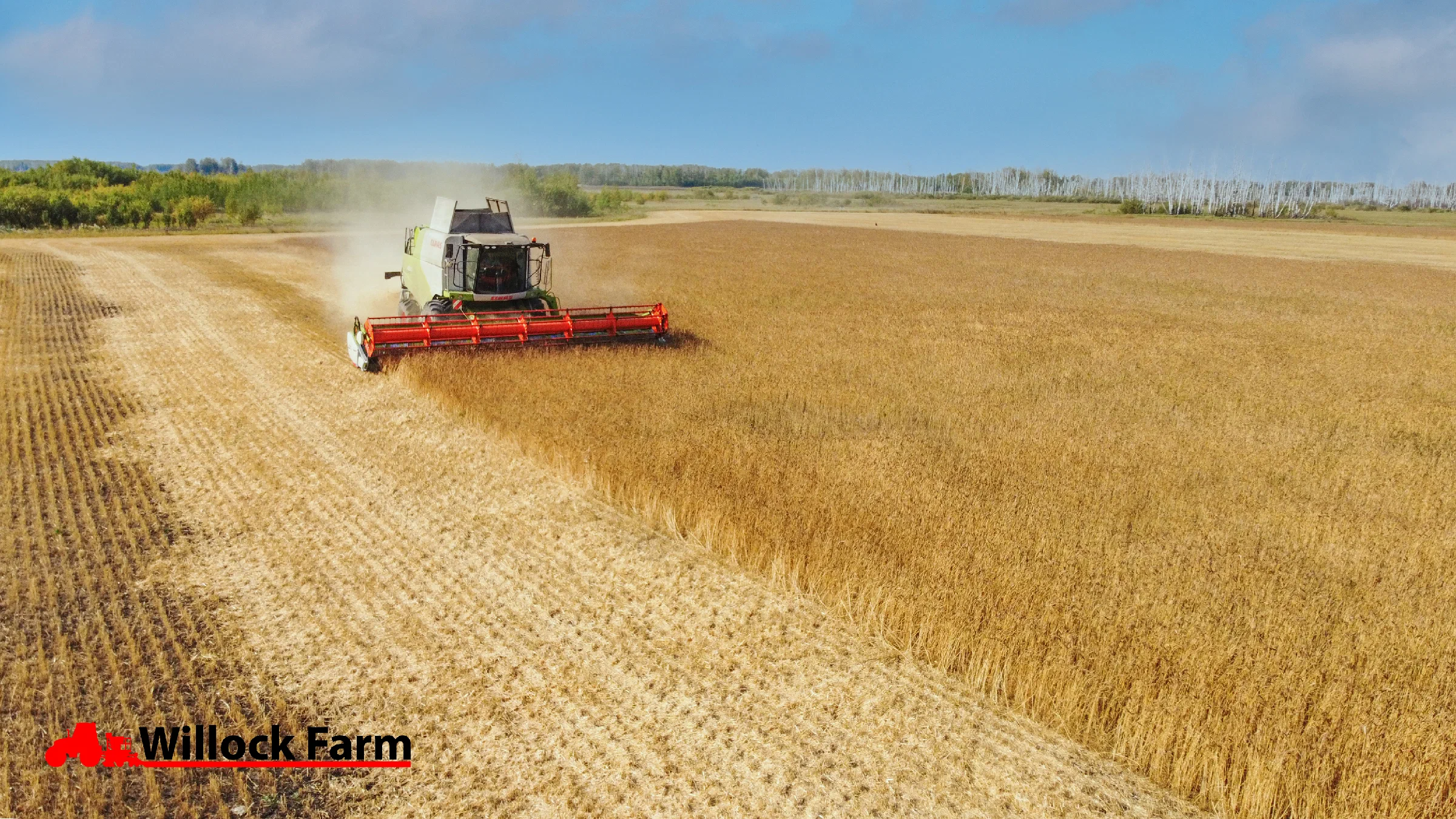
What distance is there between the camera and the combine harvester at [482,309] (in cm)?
1313

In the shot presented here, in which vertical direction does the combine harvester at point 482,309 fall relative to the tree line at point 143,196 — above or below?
below

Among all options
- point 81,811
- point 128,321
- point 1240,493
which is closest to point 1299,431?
point 1240,493

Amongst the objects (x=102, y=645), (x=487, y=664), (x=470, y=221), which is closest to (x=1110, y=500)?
(x=487, y=664)

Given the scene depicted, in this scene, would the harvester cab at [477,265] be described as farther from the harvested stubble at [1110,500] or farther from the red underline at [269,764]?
the red underline at [269,764]

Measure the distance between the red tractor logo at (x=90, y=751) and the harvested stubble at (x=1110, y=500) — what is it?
4212mm

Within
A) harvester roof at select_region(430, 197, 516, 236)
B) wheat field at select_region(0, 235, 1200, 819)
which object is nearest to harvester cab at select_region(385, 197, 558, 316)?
harvester roof at select_region(430, 197, 516, 236)

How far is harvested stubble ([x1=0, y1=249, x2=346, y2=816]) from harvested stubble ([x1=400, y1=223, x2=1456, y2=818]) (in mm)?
3682

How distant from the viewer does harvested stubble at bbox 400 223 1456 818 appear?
16.0 feet

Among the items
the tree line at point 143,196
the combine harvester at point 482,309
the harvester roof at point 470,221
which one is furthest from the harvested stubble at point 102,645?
the tree line at point 143,196

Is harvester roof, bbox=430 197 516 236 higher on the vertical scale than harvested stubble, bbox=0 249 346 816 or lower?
higher

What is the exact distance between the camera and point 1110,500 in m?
8.15

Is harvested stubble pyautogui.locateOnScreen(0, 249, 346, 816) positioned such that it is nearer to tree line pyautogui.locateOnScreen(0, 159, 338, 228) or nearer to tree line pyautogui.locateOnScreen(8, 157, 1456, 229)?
tree line pyautogui.locateOnScreen(8, 157, 1456, 229)

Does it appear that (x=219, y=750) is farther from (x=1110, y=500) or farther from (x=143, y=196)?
(x=143, y=196)

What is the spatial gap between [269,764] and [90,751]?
928mm
